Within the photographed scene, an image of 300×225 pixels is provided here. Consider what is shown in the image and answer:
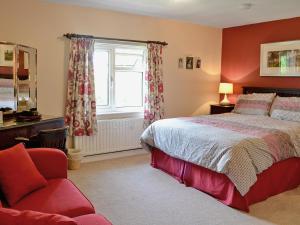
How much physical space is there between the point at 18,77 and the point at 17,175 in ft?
6.19

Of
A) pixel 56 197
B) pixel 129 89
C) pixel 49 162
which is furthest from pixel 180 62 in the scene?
pixel 56 197

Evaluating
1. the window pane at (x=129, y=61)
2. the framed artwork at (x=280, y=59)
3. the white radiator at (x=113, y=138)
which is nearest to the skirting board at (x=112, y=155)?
the white radiator at (x=113, y=138)

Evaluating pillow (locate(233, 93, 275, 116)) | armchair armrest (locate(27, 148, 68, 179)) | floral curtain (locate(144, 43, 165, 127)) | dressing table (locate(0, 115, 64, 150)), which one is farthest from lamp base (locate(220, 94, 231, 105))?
armchair armrest (locate(27, 148, 68, 179))

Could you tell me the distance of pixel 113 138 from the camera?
4.82 m

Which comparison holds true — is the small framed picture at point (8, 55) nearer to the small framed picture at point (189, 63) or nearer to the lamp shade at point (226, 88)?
the small framed picture at point (189, 63)

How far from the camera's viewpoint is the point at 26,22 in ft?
13.0

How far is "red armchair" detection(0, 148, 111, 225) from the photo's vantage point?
1903 millimetres

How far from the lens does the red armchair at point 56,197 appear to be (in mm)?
1903

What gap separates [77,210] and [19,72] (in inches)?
92.8

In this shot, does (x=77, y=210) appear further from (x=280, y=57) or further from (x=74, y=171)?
(x=280, y=57)

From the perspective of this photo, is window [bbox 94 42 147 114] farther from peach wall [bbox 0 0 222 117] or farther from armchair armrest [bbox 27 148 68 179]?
armchair armrest [bbox 27 148 68 179]

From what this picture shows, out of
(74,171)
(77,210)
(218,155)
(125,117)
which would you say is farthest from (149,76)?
(77,210)

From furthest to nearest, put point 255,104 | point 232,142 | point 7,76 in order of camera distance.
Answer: point 255,104 < point 7,76 < point 232,142

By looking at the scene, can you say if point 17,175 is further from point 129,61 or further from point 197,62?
point 197,62
